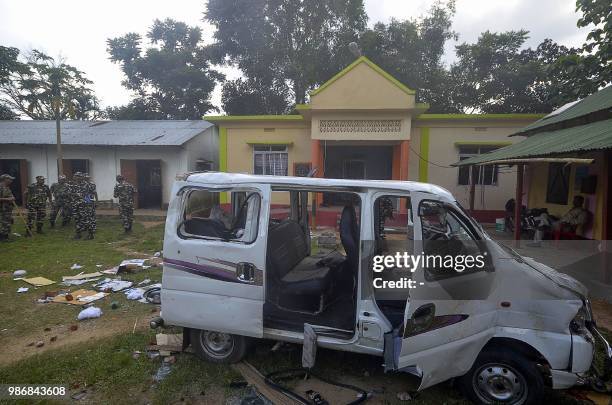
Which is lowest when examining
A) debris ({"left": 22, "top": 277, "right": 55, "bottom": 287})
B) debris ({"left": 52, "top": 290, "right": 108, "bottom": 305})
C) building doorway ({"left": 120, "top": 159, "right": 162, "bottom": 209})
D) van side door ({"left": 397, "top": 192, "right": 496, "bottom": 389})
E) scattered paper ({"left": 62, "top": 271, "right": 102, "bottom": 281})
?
debris ({"left": 52, "top": 290, "right": 108, "bottom": 305})

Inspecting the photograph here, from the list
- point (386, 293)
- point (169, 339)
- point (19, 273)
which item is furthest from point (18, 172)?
point (386, 293)

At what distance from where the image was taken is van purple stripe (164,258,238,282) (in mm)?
3139

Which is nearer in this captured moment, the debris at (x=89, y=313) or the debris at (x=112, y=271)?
the debris at (x=89, y=313)

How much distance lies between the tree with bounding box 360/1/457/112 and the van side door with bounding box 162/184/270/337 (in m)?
19.7

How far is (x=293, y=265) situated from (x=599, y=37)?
13.8 meters

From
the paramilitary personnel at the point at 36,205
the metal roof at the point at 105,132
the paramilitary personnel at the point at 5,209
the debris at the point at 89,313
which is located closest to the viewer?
the debris at the point at 89,313

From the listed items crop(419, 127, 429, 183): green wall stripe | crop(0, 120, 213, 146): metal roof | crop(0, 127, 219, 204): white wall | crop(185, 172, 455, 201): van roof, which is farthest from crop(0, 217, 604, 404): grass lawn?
crop(0, 120, 213, 146): metal roof

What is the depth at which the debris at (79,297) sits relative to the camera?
5105 millimetres

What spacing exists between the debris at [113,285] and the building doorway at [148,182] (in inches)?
403

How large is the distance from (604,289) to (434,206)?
4.58 meters

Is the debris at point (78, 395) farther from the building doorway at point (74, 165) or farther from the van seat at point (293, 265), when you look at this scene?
the building doorway at point (74, 165)

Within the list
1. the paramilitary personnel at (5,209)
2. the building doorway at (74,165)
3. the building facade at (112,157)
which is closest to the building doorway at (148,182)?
the building facade at (112,157)

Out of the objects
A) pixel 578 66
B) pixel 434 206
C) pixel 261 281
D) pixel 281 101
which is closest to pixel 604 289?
pixel 434 206

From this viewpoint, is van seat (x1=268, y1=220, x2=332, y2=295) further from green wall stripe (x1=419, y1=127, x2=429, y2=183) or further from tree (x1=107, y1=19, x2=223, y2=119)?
tree (x1=107, y1=19, x2=223, y2=119)
